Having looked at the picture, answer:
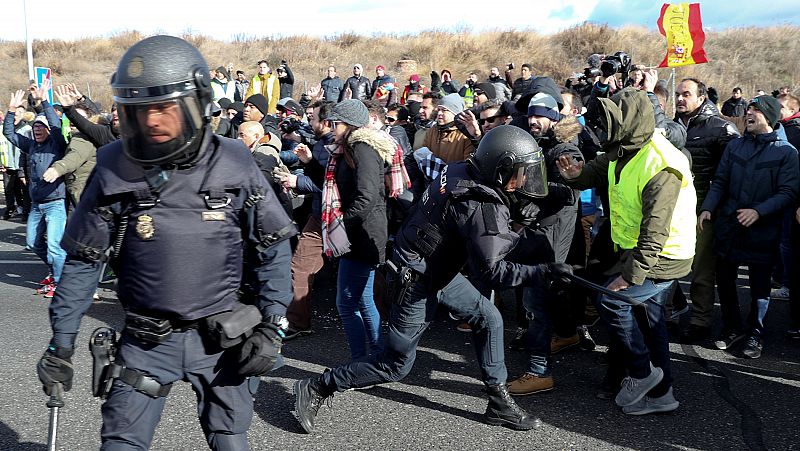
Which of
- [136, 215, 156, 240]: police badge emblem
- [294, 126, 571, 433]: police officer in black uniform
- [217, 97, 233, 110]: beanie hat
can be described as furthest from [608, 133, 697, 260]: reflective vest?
[217, 97, 233, 110]: beanie hat

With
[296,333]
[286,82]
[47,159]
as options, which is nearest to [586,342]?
[296,333]

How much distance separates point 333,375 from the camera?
4.20 meters

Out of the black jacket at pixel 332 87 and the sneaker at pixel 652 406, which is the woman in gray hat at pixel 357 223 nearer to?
the sneaker at pixel 652 406

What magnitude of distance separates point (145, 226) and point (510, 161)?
A: 1.88m

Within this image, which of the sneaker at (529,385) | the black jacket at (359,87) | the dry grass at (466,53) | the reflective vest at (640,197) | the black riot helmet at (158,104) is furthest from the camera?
the dry grass at (466,53)

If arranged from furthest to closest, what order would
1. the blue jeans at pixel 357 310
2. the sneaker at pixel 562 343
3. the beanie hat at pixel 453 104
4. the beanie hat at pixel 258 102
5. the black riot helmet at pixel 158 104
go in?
the beanie hat at pixel 258 102
the beanie hat at pixel 453 104
the sneaker at pixel 562 343
the blue jeans at pixel 357 310
the black riot helmet at pixel 158 104

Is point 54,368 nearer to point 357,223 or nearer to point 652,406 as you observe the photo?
point 357,223

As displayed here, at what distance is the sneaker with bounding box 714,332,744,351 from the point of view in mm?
5491

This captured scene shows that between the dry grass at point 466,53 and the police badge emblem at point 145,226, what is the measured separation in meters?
26.0

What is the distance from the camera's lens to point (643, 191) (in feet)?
13.5

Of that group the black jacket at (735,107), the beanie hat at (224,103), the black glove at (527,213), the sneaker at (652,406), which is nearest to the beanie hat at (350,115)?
the black glove at (527,213)

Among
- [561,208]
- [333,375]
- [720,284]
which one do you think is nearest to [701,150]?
[720,284]

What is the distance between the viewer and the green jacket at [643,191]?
4.05 meters

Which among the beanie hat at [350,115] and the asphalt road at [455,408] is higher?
the beanie hat at [350,115]
